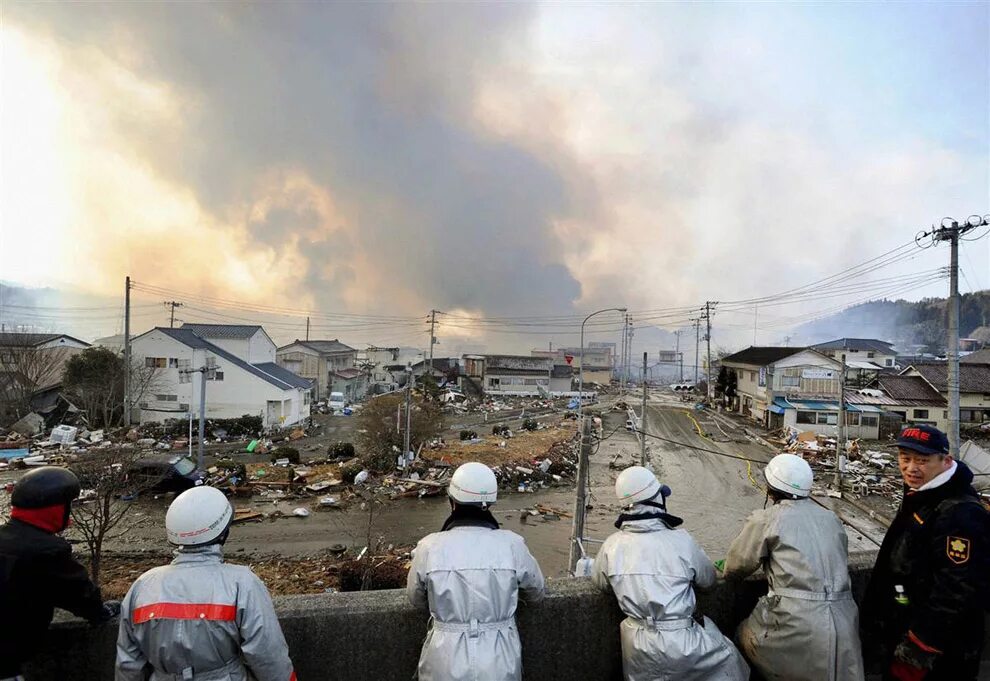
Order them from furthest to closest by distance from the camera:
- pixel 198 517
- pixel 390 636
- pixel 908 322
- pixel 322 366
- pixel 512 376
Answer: pixel 908 322 < pixel 512 376 < pixel 322 366 < pixel 390 636 < pixel 198 517

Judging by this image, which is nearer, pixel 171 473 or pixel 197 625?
pixel 197 625

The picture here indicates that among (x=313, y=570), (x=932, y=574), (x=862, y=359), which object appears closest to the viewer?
(x=932, y=574)

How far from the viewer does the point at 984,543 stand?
1921mm

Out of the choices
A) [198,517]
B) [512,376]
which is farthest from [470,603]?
[512,376]

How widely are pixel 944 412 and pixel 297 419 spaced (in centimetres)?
3778

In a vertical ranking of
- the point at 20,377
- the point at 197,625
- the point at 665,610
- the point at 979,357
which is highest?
the point at 979,357

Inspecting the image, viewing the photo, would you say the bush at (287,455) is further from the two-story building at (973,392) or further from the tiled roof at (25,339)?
the two-story building at (973,392)

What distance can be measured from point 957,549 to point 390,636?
8.45 ft

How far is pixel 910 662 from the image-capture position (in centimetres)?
197

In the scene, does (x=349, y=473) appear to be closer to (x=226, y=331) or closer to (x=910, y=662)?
(x=910, y=662)

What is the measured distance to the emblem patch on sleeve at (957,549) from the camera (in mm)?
1916

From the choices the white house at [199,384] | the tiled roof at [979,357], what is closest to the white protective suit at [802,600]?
the white house at [199,384]

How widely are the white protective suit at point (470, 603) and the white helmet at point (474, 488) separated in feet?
0.47

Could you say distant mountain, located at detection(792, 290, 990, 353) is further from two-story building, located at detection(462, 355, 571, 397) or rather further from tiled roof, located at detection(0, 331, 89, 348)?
tiled roof, located at detection(0, 331, 89, 348)
